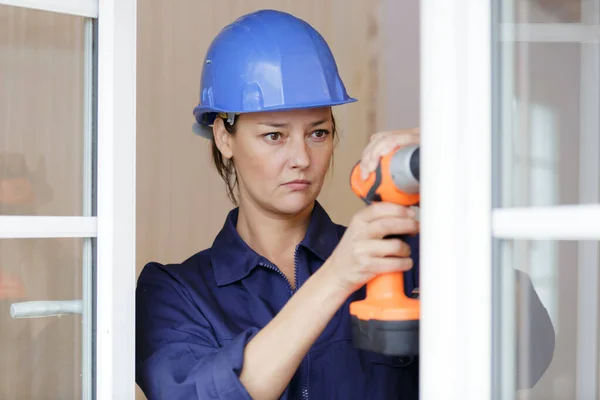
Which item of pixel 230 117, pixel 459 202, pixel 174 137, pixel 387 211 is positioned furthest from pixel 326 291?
pixel 174 137

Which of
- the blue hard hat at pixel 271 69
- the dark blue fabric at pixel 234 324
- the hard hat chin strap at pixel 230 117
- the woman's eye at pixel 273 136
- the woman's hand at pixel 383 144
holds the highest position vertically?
the blue hard hat at pixel 271 69

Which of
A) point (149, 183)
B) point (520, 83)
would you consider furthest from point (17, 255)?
point (149, 183)

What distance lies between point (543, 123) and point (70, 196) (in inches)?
34.0

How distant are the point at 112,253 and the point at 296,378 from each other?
59 centimetres

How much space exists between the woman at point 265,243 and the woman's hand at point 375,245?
14.2 inches

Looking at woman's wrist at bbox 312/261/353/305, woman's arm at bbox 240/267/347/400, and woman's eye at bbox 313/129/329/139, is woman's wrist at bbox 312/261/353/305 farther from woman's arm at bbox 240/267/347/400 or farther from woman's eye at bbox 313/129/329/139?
woman's eye at bbox 313/129/329/139

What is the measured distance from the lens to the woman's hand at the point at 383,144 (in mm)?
1084

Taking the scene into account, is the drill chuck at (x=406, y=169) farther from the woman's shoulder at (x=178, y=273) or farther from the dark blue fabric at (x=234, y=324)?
the woman's shoulder at (x=178, y=273)

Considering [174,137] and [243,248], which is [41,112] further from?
[174,137]

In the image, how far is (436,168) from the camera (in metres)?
0.95

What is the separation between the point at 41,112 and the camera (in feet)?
4.46

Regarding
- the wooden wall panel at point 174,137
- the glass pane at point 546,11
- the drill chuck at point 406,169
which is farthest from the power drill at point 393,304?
the wooden wall panel at point 174,137

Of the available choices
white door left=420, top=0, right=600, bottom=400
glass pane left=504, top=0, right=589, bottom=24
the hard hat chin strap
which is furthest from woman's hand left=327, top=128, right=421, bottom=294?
the hard hat chin strap

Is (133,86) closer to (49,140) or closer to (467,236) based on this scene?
(49,140)
